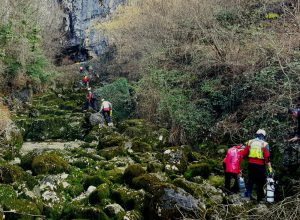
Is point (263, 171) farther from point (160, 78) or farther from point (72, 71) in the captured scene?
point (72, 71)

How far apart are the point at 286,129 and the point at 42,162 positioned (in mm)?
7436

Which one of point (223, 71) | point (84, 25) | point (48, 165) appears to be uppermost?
point (223, 71)

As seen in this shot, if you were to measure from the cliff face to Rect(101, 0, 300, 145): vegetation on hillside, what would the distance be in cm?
2327

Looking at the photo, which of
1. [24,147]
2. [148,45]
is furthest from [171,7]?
[24,147]

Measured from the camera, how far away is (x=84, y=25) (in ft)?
148

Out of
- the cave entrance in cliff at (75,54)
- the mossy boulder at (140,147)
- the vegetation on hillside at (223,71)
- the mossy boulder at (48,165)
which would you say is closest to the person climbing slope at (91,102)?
the vegetation on hillside at (223,71)

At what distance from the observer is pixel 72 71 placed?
Result: 3791 centimetres

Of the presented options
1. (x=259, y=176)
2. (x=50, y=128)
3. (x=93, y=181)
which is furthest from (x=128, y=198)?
(x=50, y=128)

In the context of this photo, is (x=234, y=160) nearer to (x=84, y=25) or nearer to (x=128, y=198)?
(x=128, y=198)

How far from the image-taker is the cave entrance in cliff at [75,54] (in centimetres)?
4472

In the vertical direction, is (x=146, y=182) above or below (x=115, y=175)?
above

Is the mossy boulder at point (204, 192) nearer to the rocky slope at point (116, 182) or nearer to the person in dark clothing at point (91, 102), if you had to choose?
the rocky slope at point (116, 182)

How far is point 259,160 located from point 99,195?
12.9 ft

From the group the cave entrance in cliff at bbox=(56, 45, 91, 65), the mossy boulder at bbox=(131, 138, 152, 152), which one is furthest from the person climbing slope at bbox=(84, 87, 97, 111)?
the cave entrance in cliff at bbox=(56, 45, 91, 65)
